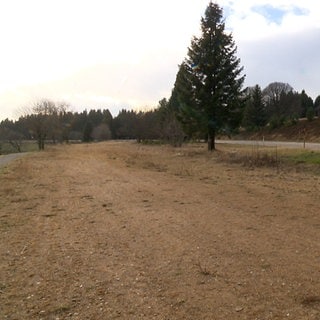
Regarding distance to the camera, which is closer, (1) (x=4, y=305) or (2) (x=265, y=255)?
(1) (x=4, y=305)

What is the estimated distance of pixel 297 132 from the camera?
5447 cm

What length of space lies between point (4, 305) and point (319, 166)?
14877mm

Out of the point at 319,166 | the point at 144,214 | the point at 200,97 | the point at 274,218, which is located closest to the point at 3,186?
the point at 144,214

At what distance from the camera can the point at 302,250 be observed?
5785 millimetres

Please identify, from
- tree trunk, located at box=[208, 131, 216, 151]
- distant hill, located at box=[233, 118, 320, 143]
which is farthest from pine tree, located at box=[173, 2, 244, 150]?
distant hill, located at box=[233, 118, 320, 143]

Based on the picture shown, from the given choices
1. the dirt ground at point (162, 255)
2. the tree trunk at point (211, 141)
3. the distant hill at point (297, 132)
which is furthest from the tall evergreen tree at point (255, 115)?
the dirt ground at point (162, 255)

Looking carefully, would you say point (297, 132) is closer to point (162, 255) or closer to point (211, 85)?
point (211, 85)

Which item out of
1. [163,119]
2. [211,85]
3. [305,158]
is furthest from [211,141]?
[163,119]

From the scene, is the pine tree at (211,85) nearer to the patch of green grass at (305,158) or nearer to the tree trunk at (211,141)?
the tree trunk at (211,141)

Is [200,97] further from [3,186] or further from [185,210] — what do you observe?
[185,210]

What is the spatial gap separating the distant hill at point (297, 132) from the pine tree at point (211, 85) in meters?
19.9

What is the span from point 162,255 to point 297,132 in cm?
5243

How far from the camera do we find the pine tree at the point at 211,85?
31125 mm

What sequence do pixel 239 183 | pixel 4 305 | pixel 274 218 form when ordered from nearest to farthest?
1. pixel 4 305
2. pixel 274 218
3. pixel 239 183
